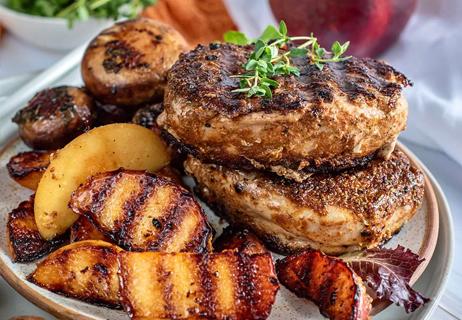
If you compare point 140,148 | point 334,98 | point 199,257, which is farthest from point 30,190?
point 334,98

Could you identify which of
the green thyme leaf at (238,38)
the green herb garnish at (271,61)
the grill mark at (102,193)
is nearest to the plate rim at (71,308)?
the grill mark at (102,193)

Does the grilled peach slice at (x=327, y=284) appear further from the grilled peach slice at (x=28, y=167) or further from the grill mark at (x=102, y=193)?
the grilled peach slice at (x=28, y=167)

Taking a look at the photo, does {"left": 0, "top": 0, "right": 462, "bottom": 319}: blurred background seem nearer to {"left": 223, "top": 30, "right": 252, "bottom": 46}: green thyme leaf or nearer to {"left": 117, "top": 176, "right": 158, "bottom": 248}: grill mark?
{"left": 223, "top": 30, "right": 252, "bottom": 46}: green thyme leaf

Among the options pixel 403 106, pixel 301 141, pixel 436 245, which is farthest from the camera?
pixel 436 245

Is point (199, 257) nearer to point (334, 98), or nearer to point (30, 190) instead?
point (334, 98)

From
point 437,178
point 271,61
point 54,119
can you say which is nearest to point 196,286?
point 271,61

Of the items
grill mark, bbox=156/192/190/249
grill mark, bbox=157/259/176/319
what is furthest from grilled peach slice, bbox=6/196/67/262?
grill mark, bbox=157/259/176/319

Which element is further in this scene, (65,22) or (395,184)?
(65,22)
